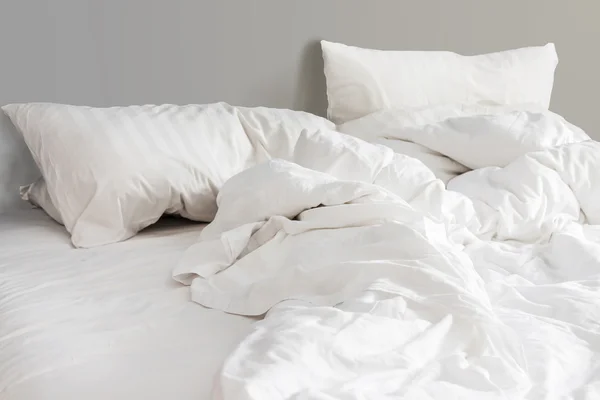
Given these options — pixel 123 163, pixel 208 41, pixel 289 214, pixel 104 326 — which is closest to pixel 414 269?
pixel 289 214

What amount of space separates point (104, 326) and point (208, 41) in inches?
43.8

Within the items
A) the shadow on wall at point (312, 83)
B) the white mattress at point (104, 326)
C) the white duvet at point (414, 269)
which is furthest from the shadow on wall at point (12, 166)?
the shadow on wall at point (312, 83)

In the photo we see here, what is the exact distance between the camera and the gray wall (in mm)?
1786

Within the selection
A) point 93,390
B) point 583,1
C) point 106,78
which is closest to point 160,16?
point 106,78

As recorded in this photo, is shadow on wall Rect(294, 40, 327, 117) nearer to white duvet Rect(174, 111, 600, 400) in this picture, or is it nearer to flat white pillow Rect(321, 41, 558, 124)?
flat white pillow Rect(321, 41, 558, 124)

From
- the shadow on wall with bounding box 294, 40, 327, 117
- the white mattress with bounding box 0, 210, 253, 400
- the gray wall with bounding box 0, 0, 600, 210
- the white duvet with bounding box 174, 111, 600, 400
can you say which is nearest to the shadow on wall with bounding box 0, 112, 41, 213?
the gray wall with bounding box 0, 0, 600, 210

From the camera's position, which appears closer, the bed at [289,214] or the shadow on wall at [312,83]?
the bed at [289,214]

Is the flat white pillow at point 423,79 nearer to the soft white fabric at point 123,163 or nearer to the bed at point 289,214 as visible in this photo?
the bed at point 289,214

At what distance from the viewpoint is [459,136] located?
1.87 m

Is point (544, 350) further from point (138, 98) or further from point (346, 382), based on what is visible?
point (138, 98)

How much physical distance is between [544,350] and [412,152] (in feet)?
3.22

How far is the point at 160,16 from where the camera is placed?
75.3 inches

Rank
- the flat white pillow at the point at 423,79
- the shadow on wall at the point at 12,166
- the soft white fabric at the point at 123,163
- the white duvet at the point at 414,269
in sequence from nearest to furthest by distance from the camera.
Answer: the white duvet at the point at 414,269 < the soft white fabric at the point at 123,163 < the shadow on wall at the point at 12,166 < the flat white pillow at the point at 423,79

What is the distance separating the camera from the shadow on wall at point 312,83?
7.14 feet
